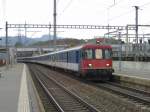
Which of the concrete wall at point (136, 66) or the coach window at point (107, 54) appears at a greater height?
the coach window at point (107, 54)

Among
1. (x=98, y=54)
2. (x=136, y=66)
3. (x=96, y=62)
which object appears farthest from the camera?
(x=136, y=66)

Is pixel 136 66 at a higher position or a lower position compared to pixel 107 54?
lower

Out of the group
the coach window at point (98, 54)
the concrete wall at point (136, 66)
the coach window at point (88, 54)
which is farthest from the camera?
the concrete wall at point (136, 66)

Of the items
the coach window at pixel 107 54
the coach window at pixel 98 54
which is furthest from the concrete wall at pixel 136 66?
the coach window at pixel 98 54

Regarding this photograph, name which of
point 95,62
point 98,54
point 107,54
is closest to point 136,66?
point 107,54

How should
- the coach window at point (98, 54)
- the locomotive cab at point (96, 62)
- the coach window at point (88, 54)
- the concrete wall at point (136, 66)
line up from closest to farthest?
the locomotive cab at point (96, 62), the coach window at point (88, 54), the coach window at point (98, 54), the concrete wall at point (136, 66)

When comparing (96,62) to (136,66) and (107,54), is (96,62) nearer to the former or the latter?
(107,54)

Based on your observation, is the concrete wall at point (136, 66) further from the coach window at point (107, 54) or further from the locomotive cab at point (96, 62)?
the locomotive cab at point (96, 62)

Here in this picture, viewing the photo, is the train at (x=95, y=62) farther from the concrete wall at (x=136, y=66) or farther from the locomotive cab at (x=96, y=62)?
the concrete wall at (x=136, y=66)

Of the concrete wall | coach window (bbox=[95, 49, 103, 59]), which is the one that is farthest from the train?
the concrete wall

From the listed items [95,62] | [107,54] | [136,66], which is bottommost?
[136,66]

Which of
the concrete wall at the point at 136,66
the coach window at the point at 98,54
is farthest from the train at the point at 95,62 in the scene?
the concrete wall at the point at 136,66

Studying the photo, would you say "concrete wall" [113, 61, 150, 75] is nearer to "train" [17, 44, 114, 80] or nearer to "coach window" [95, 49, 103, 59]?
"train" [17, 44, 114, 80]

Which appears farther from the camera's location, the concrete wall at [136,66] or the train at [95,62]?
the concrete wall at [136,66]
